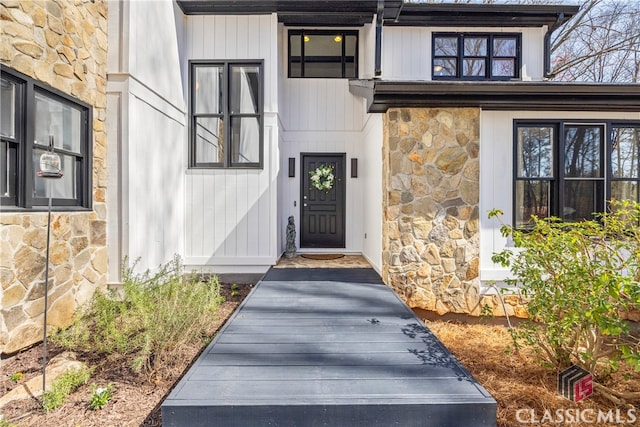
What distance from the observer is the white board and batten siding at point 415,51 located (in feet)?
19.8

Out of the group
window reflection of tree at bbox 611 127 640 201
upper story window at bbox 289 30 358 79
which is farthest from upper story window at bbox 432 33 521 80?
window reflection of tree at bbox 611 127 640 201

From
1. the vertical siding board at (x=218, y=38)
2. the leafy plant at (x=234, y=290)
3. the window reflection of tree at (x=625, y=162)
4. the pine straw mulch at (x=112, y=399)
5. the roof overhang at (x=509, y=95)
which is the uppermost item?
the vertical siding board at (x=218, y=38)

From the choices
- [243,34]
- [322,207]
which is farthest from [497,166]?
[243,34]

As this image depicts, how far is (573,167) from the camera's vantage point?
445 cm

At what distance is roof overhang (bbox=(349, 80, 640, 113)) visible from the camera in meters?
4.03

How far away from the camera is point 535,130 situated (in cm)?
448

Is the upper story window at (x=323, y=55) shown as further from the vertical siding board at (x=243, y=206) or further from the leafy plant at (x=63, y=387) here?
the leafy plant at (x=63, y=387)

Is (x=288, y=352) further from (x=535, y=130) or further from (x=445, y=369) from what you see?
(x=535, y=130)

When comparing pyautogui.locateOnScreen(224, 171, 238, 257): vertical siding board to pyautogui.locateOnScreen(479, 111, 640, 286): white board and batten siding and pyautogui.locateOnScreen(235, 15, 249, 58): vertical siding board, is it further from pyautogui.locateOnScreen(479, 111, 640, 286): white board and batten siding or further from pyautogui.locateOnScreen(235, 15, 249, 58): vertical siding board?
pyautogui.locateOnScreen(479, 111, 640, 286): white board and batten siding

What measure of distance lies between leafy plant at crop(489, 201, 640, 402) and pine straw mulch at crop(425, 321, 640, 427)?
0.68 ft

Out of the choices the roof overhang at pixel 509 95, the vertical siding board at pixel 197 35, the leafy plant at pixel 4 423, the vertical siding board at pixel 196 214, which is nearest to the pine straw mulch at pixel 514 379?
the roof overhang at pixel 509 95

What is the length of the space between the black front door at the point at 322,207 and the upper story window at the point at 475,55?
267 cm

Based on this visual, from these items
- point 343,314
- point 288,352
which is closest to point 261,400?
point 288,352

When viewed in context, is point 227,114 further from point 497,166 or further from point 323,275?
point 497,166
